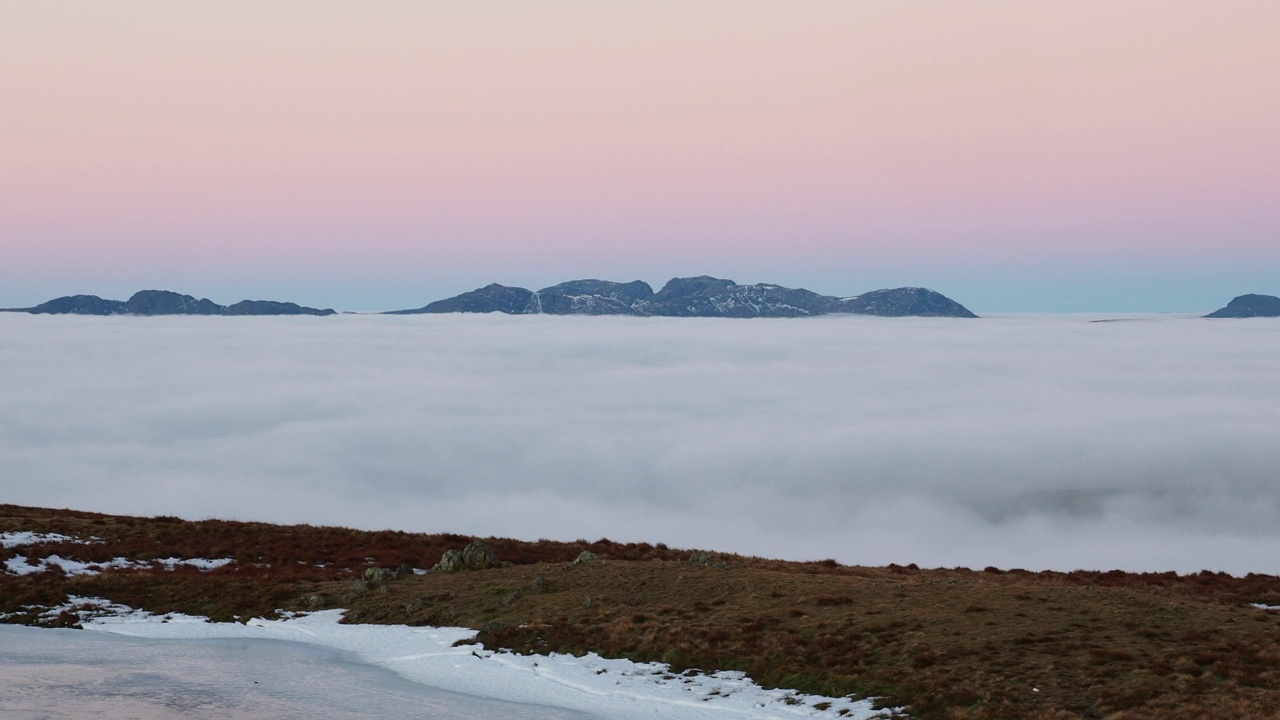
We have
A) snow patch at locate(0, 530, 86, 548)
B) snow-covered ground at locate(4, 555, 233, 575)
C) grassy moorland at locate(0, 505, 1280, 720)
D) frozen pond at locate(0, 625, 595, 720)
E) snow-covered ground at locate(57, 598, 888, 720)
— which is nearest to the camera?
grassy moorland at locate(0, 505, 1280, 720)

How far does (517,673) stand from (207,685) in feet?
29.1

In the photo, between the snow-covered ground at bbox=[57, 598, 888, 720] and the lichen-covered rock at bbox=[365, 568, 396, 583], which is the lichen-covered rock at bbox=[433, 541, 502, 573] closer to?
the lichen-covered rock at bbox=[365, 568, 396, 583]


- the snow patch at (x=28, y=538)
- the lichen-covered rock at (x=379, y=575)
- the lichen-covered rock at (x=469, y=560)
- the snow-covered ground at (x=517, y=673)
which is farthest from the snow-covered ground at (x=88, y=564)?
the lichen-covered rock at (x=469, y=560)

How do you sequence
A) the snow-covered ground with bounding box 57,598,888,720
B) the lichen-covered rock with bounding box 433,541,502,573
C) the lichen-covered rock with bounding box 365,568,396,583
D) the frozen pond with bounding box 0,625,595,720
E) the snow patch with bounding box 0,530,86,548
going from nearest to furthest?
the snow-covered ground with bounding box 57,598,888,720 < the frozen pond with bounding box 0,625,595,720 < the lichen-covered rock with bounding box 365,568,396,583 < the lichen-covered rock with bounding box 433,541,502,573 < the snow patch with bounding box 0,530,86,548

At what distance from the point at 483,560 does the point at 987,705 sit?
90.2 feet

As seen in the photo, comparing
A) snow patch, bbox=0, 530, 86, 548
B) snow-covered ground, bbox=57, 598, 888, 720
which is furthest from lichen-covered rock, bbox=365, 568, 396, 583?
snow patch, bbox=0, 530, 86, 548

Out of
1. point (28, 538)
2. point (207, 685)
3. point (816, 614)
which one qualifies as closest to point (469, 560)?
point (207, 685)

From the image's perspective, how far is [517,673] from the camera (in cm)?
2786

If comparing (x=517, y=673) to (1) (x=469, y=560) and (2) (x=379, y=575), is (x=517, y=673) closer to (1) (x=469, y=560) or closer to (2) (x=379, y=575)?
(2) (x=379, y=575)

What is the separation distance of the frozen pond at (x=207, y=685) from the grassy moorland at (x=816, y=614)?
Answer: 4361mm

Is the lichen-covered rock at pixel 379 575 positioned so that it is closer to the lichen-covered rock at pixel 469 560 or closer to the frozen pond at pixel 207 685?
the lichen-covered rock at pixel 469 560

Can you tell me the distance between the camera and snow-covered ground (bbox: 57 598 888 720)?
23766 mm

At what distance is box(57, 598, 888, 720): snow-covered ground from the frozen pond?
0.76 meters

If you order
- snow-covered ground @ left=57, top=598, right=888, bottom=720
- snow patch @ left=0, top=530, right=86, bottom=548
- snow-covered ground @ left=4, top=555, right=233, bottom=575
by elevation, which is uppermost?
snow-covered ground @ left=57, top=598, right=888, bottom=720
